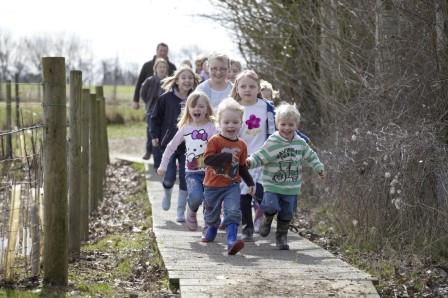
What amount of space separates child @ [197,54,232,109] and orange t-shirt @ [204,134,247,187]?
1674mm

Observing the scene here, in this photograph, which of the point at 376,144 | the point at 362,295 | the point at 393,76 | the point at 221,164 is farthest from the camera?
the point at 393,76

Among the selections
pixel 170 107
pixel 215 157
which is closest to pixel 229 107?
pixel 215 157

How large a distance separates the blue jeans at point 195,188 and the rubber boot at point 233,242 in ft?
3.24

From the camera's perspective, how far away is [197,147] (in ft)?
31.1

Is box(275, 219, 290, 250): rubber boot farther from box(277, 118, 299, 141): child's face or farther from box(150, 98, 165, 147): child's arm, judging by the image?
box(150, 98, 165, 147): child's arm

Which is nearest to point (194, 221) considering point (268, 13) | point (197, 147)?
point (197, 147)

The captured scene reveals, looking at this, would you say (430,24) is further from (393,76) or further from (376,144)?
(376,144)

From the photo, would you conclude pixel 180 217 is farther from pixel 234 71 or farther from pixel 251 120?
pixel 234 71

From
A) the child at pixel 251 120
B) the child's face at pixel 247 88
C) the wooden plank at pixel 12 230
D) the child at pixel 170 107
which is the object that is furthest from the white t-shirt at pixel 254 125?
the wooden plank at pixel 12 230

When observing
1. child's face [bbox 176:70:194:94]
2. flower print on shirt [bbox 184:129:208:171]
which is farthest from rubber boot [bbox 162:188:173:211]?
flower print on shirt [bbox 184:129:208:171]

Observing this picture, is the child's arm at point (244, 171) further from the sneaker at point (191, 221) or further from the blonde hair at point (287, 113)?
the sneaker at point (191, 221)

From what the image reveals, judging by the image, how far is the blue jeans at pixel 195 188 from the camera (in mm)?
9453

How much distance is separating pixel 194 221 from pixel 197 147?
871 mm

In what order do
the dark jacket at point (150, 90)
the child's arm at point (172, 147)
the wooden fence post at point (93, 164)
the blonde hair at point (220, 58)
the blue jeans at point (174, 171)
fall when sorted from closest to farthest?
the child's arm at point (172, 147), the blonde hair at point (220, 58), the blue jeans at point (174, 171), the wooden fence post at point (93, 164), the dark jacket at point (150, 90)
